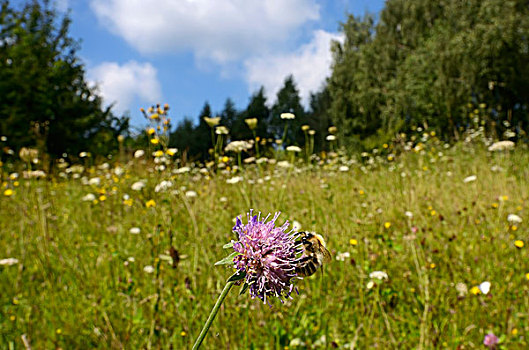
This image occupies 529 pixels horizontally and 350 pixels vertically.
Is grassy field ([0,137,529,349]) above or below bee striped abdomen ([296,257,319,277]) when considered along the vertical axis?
below

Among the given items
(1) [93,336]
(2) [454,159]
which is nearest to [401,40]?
(2) [454,159]

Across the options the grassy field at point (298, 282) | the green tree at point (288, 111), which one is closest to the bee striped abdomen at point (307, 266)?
the grassy field at point (298, 282)

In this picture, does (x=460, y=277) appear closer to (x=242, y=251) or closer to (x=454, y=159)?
(x=242, y=251)

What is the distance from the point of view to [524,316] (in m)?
1.72

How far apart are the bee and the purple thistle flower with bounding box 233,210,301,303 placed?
0.24 ft

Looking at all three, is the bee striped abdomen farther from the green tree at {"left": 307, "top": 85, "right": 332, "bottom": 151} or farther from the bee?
the green tree at {"left": 307, "top": 85, "right": 332, "bottom": 151}

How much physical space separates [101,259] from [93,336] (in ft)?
2.04

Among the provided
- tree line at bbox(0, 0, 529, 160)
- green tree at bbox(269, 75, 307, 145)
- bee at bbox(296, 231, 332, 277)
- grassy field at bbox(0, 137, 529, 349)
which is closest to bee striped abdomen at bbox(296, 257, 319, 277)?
bee at bbox(296, 231, 332, 277)

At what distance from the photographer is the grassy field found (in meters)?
1.60

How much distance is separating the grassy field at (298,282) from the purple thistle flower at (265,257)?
84 cm

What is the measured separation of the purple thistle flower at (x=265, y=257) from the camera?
469 millimetres

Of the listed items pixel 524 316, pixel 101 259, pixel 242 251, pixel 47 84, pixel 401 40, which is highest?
pixel 401 40

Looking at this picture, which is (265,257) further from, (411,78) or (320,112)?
(320,112)

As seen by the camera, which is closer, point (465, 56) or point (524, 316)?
point (524, 316)
